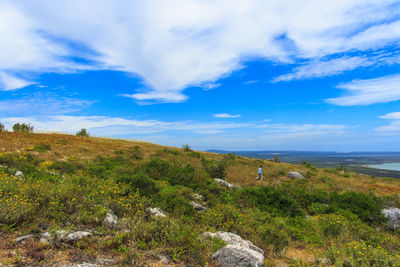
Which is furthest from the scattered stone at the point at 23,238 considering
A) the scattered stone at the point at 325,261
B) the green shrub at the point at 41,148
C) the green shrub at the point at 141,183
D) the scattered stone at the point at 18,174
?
the green shrub at the point at 41,148

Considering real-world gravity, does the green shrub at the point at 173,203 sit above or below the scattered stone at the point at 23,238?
below

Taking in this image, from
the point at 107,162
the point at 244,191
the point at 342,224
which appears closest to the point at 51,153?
the point at 107,162

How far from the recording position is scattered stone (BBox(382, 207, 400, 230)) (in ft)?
36.0

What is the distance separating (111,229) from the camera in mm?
5758

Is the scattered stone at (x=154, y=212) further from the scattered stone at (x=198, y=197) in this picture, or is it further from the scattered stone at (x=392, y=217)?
the scattered stone at (x=392, y=217)

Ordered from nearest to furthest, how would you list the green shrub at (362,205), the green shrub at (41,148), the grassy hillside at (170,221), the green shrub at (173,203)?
the grassy hillside at (170,221) → the green shrub at (173,203) → the green shrub at (362,205) → the green shrub at (41,148)

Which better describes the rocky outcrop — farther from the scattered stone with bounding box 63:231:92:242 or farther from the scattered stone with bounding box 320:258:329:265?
the scattered stone with bounding box 63:231:92:242

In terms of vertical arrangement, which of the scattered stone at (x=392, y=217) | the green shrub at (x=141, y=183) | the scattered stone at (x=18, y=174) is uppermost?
the scattered stone at (x=18, y=174)

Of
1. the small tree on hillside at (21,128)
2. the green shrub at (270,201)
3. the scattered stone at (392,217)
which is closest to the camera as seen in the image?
the green shrub at (270,201)

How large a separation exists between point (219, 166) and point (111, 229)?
12.0m

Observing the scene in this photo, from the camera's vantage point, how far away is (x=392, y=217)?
11.3m

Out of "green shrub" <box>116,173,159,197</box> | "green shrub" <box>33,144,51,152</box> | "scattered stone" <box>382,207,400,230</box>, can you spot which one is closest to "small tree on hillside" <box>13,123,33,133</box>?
"green shrub" <box>33,144,51,152</box>

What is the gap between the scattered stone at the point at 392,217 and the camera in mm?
10959

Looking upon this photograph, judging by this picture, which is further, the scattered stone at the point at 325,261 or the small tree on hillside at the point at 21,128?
the small tree on hillside at the point at 21,128
